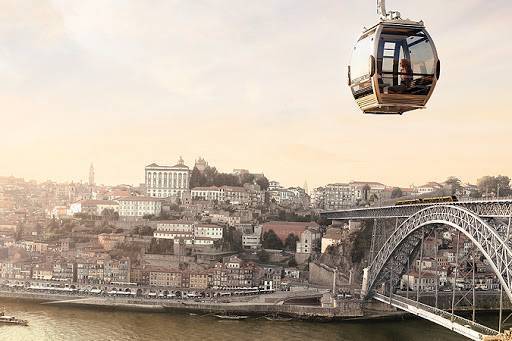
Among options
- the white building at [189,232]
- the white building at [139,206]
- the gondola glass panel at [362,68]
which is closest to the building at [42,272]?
the white building at [189,232]

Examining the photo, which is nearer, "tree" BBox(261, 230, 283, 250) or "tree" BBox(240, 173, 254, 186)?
"tree" BBox(261, 230, 283, 250)

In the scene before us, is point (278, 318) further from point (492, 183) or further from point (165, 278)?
point (492, 183)

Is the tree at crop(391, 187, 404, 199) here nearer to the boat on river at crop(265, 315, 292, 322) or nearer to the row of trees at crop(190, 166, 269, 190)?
the row of trees at crop(190, 166, 269, 190)

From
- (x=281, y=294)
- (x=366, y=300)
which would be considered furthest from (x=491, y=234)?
(x=281, y=294)

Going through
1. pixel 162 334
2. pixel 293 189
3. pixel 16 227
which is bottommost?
pixel 162 334

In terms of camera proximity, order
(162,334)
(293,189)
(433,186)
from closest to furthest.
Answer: (162,334) < (433,186) < (293,189)

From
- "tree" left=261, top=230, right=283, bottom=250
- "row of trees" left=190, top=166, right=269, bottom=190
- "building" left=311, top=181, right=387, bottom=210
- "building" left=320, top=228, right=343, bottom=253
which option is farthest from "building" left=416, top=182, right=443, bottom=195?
"tree" left=261, top=230, right=283, bottom=250

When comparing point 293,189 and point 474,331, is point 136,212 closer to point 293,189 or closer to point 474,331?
point 293,189

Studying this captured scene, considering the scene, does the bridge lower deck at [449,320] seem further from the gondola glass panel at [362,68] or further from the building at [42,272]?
the building at [42,272]
